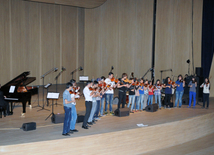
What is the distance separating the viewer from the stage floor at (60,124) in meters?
6.36

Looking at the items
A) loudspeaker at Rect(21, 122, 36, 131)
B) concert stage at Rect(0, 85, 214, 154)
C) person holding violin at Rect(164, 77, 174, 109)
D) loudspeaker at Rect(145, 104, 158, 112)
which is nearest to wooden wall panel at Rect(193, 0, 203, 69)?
person holding violin at Rect(164, 77, 174, 109)

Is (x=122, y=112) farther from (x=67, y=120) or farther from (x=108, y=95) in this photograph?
(x=67, y=120)

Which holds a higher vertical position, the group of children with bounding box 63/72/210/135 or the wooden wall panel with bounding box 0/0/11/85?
the wooden wall panel with bounding box 0/0/11/85

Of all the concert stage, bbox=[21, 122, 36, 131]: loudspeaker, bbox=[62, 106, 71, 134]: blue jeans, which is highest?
bbox=[62, 106, 71, 134]: blue jeans

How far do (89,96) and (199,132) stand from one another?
432 cm

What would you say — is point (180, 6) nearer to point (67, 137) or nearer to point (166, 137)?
point (166, 137)

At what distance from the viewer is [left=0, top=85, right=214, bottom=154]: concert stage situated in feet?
19.8

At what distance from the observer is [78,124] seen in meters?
7.59

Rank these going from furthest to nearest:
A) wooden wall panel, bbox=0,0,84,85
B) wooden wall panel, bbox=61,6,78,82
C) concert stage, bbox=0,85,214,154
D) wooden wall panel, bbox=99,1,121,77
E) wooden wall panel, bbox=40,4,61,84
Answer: wooden wall panel, bbox=61,6,78,82 < wooden wall panel, bbox=99,1,121,77 < wooden wall panel, bbox=40,4,61,84 < wooden wall panel, bbox=0,0,84,85 < concert stage, bbox=0,85,214,154

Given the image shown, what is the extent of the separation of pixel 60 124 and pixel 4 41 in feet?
29.9

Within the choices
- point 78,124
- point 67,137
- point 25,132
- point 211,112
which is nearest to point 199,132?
point 211,112

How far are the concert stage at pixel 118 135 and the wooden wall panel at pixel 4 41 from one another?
5.87 meters

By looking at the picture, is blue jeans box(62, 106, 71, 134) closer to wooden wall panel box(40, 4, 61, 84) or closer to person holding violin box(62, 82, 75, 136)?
person holding violin box(62, 82, 75, 136)

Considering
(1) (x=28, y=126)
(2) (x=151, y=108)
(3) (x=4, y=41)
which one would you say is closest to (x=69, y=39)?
(3) (x=4, y=41)
